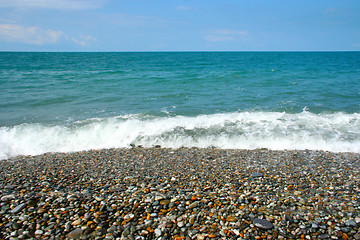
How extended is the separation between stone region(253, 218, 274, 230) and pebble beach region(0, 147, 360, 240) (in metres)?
0.02

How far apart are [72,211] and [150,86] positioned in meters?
20.7

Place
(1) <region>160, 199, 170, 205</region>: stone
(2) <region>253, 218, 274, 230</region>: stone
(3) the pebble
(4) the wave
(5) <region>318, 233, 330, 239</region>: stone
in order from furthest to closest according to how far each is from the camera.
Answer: (4) the wave
(1) <region>160, 199, 170, 205</region>: stone
(3) the pebble
(2) <region>253, 218, 274, 230</region>: stone
(5) <region>318, 233, 330, 239</region>: stone

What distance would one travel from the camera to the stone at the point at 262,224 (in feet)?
14.1

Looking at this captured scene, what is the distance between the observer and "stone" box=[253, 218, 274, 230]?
14.1 feet

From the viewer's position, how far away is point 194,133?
463 inches

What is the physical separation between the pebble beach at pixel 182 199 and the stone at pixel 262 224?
0.02 m

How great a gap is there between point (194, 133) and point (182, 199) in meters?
6.69

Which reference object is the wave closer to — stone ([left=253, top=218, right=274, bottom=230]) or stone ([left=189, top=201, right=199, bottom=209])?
stone ([left=189, top=201, right=199, bottom=209])

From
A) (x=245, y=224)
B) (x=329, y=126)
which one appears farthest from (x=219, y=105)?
(x=245, y=224)

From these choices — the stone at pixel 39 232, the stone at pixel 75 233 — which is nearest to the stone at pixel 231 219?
the stone at pixel 75 233

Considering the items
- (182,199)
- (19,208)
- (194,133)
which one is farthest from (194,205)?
(194,133)

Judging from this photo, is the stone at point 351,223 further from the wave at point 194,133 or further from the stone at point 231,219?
the wave at point 194,133

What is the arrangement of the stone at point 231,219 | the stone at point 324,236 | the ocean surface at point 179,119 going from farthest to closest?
the ocean surface at point 179,119 → the stone at point 231,219 → the stone at point 324,236

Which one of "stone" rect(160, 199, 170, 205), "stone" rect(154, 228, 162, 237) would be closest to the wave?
"stone" rect(160, 199, 170, 205)
